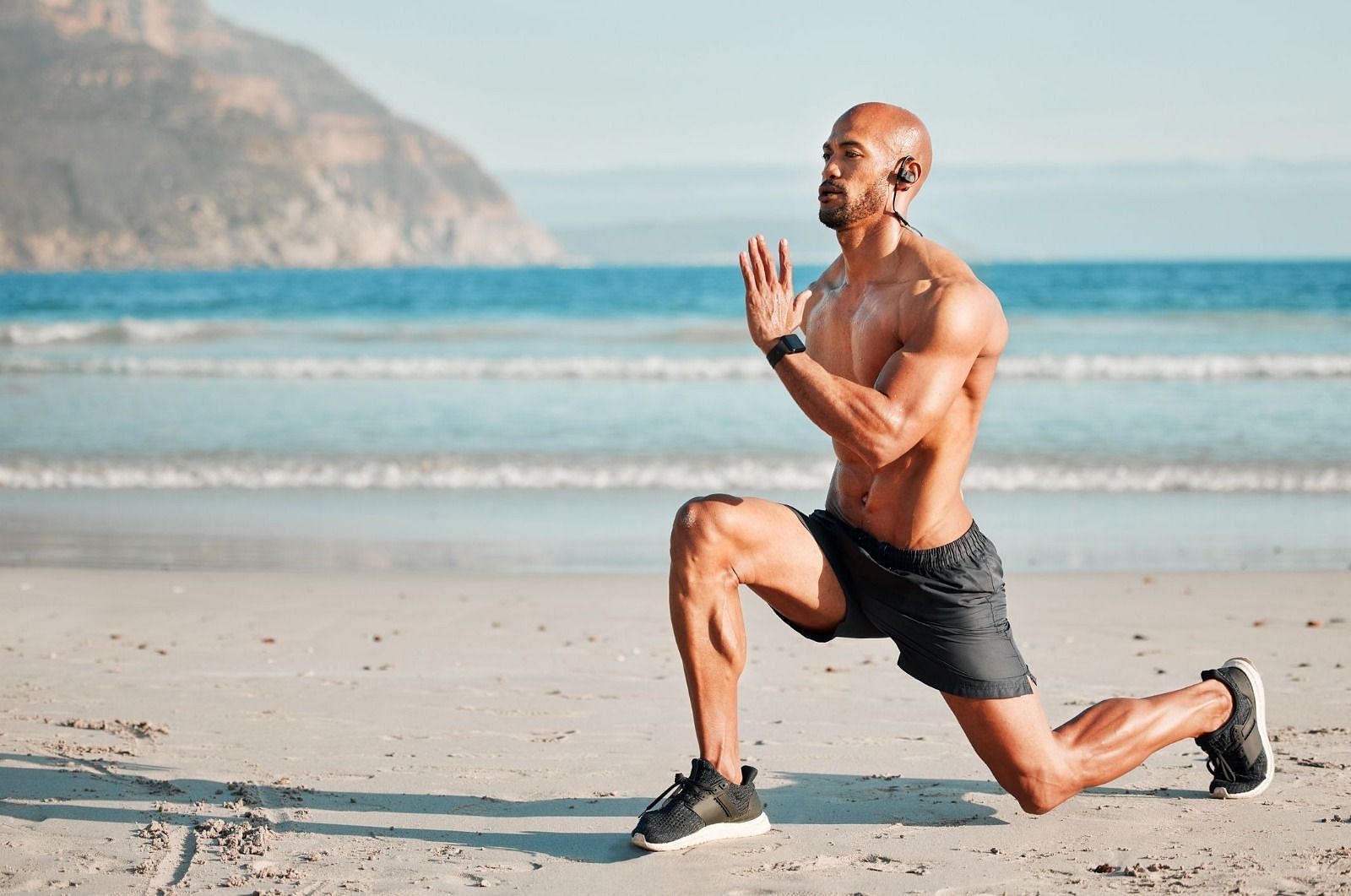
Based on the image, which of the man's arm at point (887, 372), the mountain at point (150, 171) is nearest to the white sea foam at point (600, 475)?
the man's arm at point (887, 372)

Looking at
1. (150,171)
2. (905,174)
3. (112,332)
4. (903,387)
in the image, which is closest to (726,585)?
(903,387)

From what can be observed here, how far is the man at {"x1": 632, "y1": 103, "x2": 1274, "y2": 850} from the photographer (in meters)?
3.55

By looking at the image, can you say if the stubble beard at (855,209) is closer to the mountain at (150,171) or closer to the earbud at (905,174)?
the earbud at (905,174)

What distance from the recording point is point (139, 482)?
11289mm

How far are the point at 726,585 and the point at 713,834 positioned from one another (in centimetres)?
65

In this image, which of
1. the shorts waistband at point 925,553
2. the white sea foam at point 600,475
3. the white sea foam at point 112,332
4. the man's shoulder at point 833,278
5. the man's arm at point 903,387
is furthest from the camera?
the white sea foam at point 112,332

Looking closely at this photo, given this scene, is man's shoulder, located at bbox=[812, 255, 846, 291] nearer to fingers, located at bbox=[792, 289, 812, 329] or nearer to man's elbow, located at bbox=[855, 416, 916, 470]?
fingers, located at bbox=[792, 289, 812, 329]

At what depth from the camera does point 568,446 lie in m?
13.1

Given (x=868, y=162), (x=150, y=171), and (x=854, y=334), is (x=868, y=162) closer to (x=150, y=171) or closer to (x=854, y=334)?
(x=854, y=334)

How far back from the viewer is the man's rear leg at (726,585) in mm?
3572

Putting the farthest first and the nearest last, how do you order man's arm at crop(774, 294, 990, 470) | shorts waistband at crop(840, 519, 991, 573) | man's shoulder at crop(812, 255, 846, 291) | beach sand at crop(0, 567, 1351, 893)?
1. man's shoulder at crop(812, 255, 846, 291)
2. shorts waistband at crop(840, 519, 991, 573)
3. beach sand at crop(0, 567, 1351, 893)
4. man's arm at crop(774, 294, 990, 470)

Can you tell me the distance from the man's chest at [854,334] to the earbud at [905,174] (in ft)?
1.01

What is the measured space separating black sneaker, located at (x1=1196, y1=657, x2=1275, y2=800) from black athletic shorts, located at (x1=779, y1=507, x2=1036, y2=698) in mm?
716

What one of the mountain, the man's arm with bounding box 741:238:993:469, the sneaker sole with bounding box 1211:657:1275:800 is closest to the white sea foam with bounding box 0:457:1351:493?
the sneaker sole with bounding box 1211:657:1275:800
